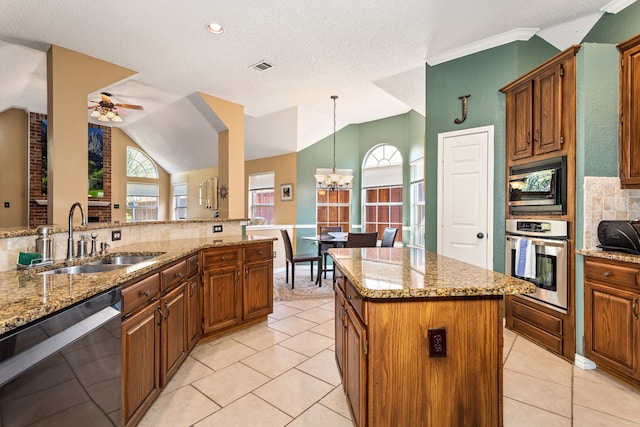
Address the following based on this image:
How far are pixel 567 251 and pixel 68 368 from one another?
10.2ft

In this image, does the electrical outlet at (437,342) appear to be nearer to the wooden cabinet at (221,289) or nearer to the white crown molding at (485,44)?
the wooden cabinet at (221,289)

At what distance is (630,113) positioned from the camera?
2.35 m

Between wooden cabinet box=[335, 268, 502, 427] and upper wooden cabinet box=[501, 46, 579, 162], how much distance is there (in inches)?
80.2

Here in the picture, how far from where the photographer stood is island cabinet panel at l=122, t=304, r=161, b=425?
1571 millimetres

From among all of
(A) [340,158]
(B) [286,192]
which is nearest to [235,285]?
(B) [286,192]

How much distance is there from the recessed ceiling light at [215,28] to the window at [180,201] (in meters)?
6.66

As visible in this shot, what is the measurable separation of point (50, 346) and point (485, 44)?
397 cm

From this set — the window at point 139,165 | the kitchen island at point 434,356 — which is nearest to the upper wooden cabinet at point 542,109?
the kitchen island at point 434,356

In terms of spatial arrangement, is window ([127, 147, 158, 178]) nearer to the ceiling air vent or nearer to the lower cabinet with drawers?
the ceiling air vent

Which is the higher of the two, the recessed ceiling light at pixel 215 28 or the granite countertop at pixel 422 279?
the recessed ceiling light at pixel 215 28

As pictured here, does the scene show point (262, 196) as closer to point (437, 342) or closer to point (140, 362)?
point (140, 362)

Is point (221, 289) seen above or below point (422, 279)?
below

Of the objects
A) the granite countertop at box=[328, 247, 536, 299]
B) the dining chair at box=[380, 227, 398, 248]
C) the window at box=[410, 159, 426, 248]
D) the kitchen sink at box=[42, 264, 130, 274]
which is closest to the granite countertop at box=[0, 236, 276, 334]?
the kitchen sink at box=[42, 264, 130, 274]

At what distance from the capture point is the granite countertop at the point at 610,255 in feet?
6.82
